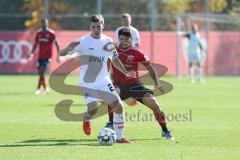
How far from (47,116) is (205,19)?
26.0 meters

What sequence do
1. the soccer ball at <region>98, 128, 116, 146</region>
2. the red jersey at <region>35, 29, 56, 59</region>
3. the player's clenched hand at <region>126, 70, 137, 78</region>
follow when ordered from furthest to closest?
1. the red jersey at <region>35, 29, 56, 59</region>
2. the player's clenched hand at <region>126, 70, 137, 78</region>
3. the soccer ball at <region>98, 128, 116, 146</region>

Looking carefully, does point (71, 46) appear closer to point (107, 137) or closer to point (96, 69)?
point (96, 69)

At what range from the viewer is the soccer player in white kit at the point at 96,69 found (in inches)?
514

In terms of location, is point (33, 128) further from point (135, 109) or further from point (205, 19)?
point (205, 19)

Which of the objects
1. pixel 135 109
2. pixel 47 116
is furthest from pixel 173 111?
pixel 47 116

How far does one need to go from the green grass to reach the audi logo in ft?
52.5

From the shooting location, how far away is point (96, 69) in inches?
523

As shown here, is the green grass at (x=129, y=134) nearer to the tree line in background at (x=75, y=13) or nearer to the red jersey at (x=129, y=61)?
the red jersey at (x=129, y=61)

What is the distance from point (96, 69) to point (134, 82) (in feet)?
2.31

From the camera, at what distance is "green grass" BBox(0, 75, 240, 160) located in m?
10.9

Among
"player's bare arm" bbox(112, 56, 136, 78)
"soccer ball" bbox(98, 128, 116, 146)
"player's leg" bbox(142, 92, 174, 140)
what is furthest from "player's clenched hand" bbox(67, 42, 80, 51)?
"soccer ball" bbox(98, 128, 116, 146)

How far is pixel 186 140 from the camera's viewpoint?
12844 mm

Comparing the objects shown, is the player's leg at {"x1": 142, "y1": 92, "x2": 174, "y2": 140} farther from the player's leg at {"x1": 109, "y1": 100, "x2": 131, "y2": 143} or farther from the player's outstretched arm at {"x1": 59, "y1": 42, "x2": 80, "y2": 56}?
the player's outstretched arm at {"x1": 59, "y1": 42, "x2": 80, "y2": 56}

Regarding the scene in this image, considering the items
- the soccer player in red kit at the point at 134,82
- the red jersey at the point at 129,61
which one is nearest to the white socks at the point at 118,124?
the soccer player in red kit at the point at 134,82
